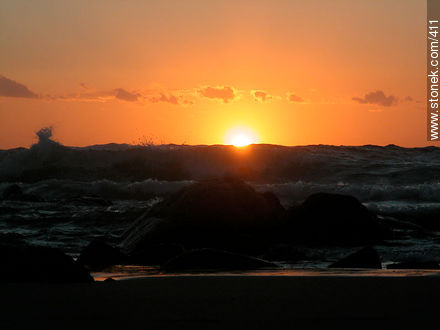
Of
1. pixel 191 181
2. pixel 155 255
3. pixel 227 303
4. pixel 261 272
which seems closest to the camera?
pixel 227 303

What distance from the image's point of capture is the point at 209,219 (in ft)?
27.1

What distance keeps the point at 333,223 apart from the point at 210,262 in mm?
3209

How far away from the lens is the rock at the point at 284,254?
262 inches

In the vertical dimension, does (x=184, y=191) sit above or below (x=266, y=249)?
above

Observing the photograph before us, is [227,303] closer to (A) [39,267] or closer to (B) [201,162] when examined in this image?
(A) [39,267]

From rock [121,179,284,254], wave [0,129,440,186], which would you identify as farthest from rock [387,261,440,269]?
wave [0,129,440,186]

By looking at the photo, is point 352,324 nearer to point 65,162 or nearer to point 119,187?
point 119,187

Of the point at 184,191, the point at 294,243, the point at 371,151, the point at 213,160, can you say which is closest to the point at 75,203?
the point at 184,191

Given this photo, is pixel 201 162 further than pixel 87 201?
Yes

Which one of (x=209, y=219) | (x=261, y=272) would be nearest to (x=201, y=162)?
(x=209, y=219)

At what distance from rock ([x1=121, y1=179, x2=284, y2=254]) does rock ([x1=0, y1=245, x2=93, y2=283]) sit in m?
3.39

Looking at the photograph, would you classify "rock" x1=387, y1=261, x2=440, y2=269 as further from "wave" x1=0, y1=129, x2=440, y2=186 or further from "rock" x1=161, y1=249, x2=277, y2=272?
"wave" x1=0, y1=129, x2=440, y2=186

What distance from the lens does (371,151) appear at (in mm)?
31625

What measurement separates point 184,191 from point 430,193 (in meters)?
10.4
